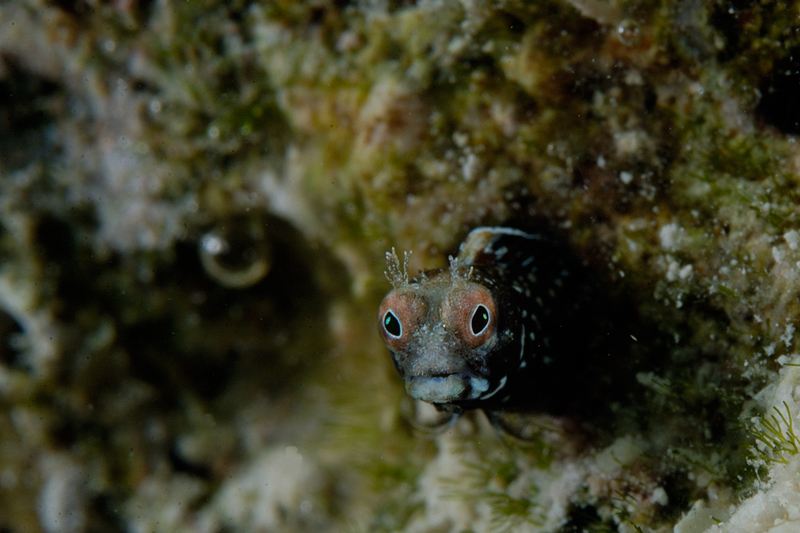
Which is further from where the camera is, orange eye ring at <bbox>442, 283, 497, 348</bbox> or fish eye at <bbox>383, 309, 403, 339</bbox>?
fish eye at <bbox>383, 309, 403, 339</bbox>

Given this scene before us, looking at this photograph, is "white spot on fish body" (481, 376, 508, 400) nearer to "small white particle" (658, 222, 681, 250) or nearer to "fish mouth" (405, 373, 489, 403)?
"fish mouth" (405, 373, 489, 403)

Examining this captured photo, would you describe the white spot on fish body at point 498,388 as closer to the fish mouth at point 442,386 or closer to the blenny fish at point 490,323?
the blenny fish at point 490,323

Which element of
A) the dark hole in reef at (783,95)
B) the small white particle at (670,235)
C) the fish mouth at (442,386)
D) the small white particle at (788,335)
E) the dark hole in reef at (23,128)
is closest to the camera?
the fish mouth at (442,386)

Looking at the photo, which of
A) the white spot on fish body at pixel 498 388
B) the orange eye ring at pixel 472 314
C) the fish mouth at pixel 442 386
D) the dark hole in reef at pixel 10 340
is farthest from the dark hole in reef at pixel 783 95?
the dark hole in reef at pixel 10 340

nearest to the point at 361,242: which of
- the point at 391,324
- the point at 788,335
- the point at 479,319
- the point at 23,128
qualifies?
the point at 391,324

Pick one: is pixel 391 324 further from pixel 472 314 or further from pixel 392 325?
pixel 472 314

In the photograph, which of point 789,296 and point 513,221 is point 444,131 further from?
point 789,296

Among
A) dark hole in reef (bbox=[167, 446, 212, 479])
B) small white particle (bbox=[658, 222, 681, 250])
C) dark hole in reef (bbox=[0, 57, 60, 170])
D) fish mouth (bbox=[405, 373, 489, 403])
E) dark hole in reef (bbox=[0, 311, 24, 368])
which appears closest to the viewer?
fish mouth (bbox=[405, 373, 489, 403])

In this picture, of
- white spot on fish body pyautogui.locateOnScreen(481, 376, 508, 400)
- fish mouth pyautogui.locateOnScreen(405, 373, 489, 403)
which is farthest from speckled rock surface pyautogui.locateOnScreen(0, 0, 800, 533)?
fish mouth pyautogui.locateOnScreen(405, 373, 489, 403)
